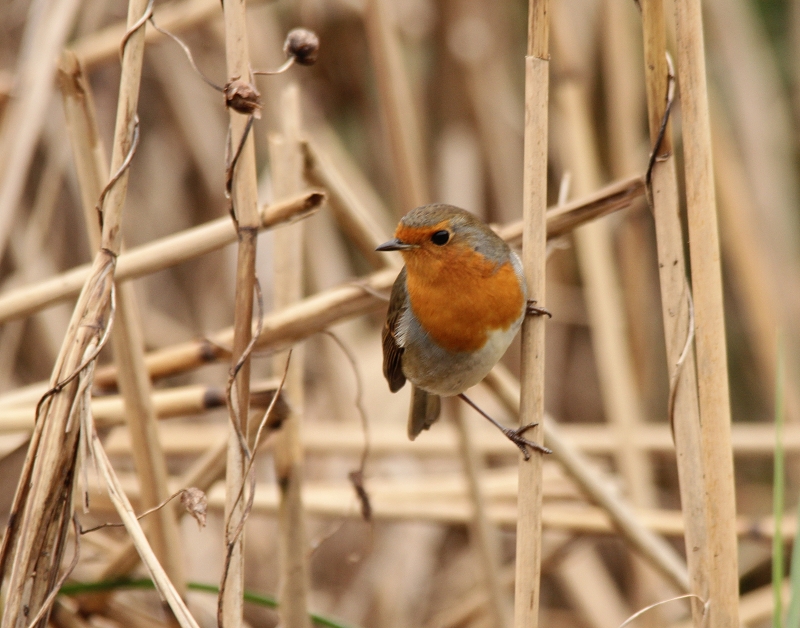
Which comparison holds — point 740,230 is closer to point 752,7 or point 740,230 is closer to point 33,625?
point 752,7

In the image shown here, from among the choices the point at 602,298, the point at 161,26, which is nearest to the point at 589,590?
the point at 602,298

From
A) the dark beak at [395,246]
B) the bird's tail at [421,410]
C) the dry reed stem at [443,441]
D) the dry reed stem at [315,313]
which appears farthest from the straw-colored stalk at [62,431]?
the dry reed stem at [443,441]

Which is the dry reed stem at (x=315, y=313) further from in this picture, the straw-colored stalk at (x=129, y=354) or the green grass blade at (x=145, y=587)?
the green grass blade at (x=145, y=587)

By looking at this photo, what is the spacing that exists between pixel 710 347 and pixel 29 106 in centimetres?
228

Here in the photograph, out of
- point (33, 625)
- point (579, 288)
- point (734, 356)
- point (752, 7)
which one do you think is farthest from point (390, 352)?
point (752, 7)

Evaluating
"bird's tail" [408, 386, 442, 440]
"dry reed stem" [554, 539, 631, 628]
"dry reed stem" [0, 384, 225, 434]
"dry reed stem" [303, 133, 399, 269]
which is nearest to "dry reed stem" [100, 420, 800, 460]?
"dry reed stem" [554, 539, 631, 628]

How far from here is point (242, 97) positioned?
4.56 feet

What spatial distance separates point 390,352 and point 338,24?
7.13ft

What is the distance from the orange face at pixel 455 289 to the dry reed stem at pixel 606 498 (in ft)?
0.92

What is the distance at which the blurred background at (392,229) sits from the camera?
3.04 m

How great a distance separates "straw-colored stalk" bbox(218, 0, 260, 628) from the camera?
146 cm

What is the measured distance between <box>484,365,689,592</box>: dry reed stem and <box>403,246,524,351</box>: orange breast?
276 millimetres

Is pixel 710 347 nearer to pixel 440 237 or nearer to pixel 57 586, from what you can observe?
pixel 440 237

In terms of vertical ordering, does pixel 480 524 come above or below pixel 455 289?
below
